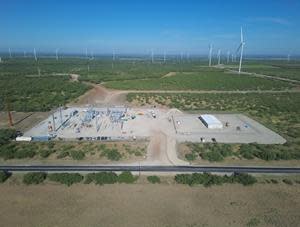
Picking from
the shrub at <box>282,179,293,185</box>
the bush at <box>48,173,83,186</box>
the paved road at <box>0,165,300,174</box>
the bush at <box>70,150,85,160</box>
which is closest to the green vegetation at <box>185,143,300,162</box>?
the paved road at <box>0,165,300,174</box>

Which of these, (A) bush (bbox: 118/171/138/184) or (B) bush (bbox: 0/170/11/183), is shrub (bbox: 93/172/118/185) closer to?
(A) bush (bbox: 118/171/138/184)

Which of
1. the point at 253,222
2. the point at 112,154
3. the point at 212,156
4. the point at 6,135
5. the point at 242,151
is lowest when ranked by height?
the point at 253,222

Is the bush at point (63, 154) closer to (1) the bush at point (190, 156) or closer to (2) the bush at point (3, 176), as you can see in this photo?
(2) the bush at point (3, 176)

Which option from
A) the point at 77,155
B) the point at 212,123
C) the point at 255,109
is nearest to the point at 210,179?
the point at 77,155

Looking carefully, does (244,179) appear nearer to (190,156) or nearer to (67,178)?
(190,156)

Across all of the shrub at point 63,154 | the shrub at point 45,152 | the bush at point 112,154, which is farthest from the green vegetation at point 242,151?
A: the shrub at point 45,152
